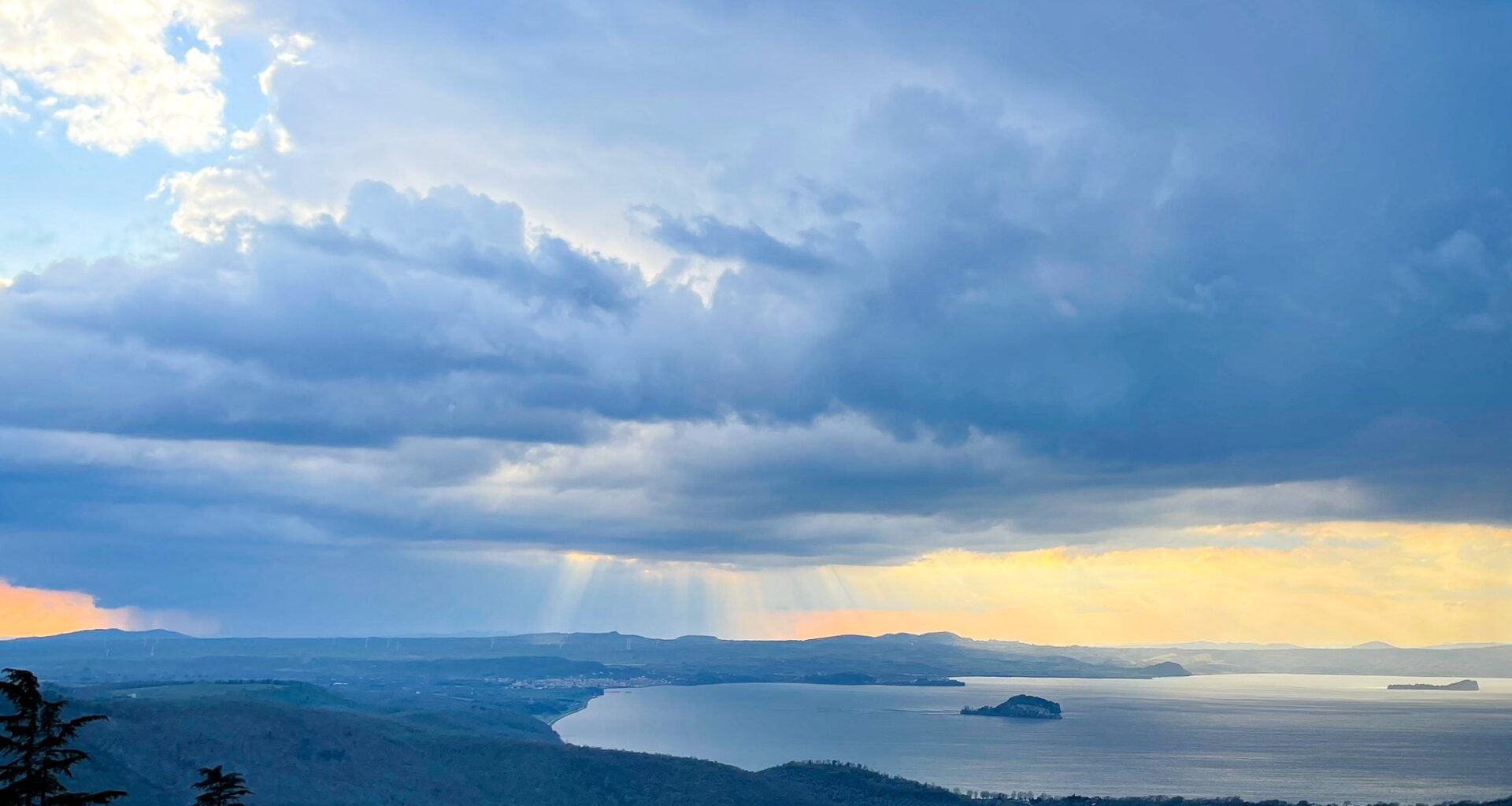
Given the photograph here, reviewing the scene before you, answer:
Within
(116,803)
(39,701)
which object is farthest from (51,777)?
(116,803)

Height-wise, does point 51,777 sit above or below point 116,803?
above

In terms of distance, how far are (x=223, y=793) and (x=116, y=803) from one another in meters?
155

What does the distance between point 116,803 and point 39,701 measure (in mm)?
167317

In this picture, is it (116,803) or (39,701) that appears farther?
(116,803)

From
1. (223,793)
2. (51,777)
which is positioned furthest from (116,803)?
(51,777)

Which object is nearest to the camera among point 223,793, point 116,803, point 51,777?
point 51,777

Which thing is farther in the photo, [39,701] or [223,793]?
[223,793]

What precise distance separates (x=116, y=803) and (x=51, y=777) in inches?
6576

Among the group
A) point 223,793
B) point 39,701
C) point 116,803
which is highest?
point 39,701

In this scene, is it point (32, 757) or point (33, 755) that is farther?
point (33, 755)

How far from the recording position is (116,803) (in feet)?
631

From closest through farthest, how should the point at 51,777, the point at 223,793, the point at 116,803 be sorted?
the point at 51,777, the point at 223,793, the point at 116,803

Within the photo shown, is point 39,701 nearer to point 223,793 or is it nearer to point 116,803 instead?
point 223,793

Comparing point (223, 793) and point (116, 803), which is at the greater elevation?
point (223, 793)
